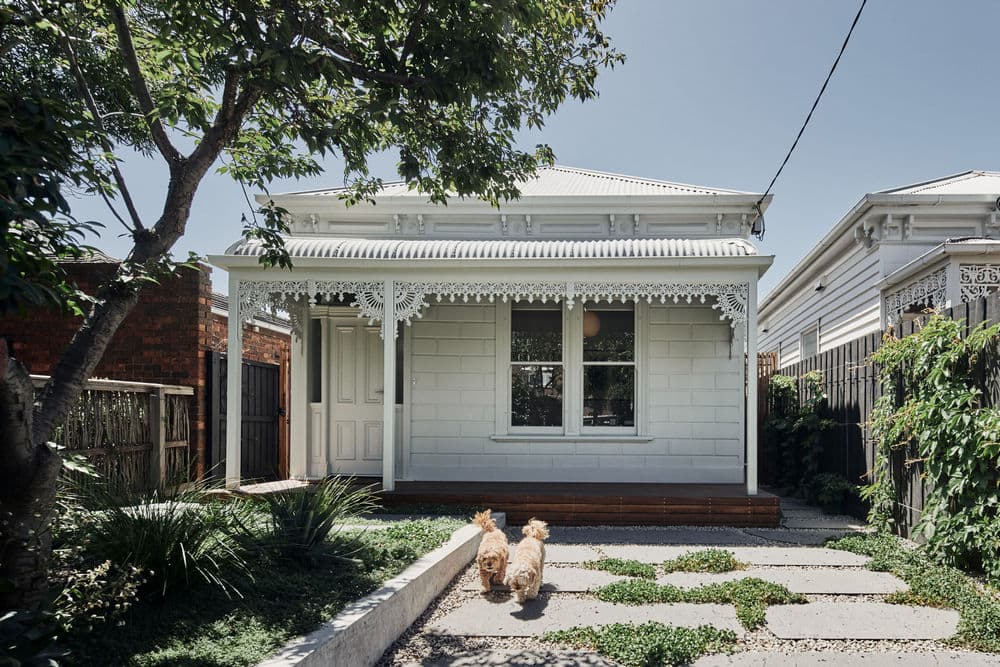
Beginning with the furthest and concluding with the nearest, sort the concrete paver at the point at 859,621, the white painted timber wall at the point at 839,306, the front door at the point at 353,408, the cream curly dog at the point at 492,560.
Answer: the white painted timber wall at the point at 839,306
the front door at the point at 353,408
the cream curly dog at the point at 492,560
the concrete paver at the point at 859,621

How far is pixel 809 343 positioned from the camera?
1531 cm

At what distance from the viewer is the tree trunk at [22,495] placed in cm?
311

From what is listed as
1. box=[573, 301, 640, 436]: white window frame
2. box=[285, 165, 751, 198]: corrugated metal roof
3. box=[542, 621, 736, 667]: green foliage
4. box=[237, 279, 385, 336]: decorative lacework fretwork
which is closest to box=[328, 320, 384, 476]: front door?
box=[237, 279, 385, 336]: decorative lacework fretwork

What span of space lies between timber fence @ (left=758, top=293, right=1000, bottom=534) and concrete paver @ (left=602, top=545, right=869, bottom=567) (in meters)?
0.81

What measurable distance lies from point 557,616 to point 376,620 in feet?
4.54

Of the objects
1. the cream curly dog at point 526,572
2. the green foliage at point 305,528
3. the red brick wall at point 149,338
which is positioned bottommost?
the cream curly dog at point 526,572

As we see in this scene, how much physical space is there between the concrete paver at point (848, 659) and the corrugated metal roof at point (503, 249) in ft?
16.7

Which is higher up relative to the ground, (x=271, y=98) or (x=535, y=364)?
(x=271, y=98)

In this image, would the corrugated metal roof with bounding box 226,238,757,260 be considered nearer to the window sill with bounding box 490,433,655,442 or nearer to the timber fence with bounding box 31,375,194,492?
the timber fence with bounding box 31,375,194,492

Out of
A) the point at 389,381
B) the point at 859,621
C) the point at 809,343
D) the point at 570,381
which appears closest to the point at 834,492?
the point at 570,381

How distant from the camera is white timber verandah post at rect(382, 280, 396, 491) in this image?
836cm

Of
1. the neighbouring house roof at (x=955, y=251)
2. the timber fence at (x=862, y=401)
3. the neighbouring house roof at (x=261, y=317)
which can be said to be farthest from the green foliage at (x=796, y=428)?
the neighbouring house roof at (x=261, y=317)

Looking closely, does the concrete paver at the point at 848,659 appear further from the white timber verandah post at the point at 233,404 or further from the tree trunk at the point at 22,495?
the white timber verandah post at the point at 233,404

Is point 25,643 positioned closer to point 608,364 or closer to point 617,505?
point 617,505
